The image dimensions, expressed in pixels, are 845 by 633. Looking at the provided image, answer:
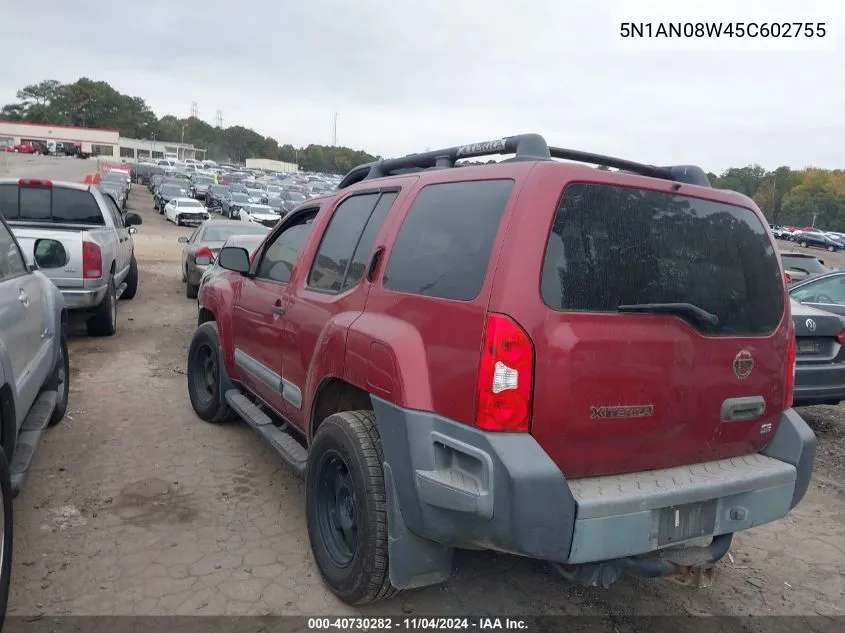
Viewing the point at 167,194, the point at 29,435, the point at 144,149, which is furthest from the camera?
the point at 144,149

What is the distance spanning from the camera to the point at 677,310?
2582 millimetres

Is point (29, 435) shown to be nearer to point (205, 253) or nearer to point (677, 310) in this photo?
point (677, 310)

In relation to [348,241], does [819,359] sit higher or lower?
lower

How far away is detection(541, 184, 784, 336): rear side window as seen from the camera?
2.46 metres

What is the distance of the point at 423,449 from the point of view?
2.51 metres

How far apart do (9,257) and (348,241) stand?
2227mm

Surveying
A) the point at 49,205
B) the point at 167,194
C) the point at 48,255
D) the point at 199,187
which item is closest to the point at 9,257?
the point at 48,255

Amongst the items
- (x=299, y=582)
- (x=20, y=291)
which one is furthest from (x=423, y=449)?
(x=20, y=291)

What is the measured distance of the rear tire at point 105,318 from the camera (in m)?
8.09

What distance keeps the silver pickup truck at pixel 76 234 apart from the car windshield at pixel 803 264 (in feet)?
44.0

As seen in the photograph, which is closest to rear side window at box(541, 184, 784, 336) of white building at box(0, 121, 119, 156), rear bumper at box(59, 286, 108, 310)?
rear bumper at box(59, 286, 108, 310)

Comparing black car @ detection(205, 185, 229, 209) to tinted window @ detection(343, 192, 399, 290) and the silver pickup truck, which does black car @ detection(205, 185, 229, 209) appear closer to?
the silver pickup truck

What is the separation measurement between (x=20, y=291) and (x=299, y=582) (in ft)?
7.78

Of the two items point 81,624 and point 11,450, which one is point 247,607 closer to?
point 81,624
